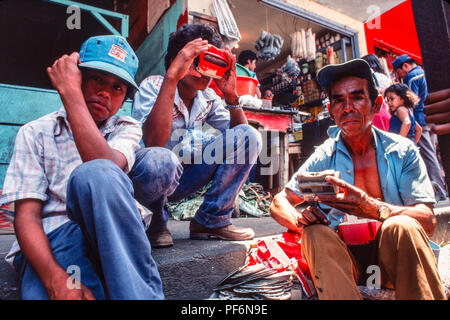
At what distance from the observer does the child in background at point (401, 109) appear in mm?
3582

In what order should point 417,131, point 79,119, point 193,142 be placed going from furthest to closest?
point 417,131, point 193,142, point 79,119

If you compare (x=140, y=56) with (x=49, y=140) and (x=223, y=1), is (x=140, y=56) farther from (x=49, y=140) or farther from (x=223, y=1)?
(x=49, y=140)

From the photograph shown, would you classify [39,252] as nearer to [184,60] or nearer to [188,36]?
[184,60]

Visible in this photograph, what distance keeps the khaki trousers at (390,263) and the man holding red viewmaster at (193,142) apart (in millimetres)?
690

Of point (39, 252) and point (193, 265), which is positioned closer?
point (39, 252)

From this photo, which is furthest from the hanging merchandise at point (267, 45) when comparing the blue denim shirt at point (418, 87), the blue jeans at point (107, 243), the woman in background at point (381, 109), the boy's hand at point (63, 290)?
the boy's hand at point (63, 290)

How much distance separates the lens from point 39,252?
855mm

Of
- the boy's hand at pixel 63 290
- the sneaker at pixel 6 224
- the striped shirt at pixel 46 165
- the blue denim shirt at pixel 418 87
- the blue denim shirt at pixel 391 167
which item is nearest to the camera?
the boy's hand at pixel 63 290

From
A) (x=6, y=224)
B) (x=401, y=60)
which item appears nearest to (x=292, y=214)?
(x=6, y=224)

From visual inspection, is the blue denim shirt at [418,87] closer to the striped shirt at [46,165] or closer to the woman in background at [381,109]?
the woman in background at [381,109]

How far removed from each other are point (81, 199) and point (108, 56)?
0.76 metres

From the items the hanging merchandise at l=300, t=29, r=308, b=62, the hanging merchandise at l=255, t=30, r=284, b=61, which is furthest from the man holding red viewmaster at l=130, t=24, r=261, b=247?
the hanging merchandise at l=300, t=29, r=308, b=62
